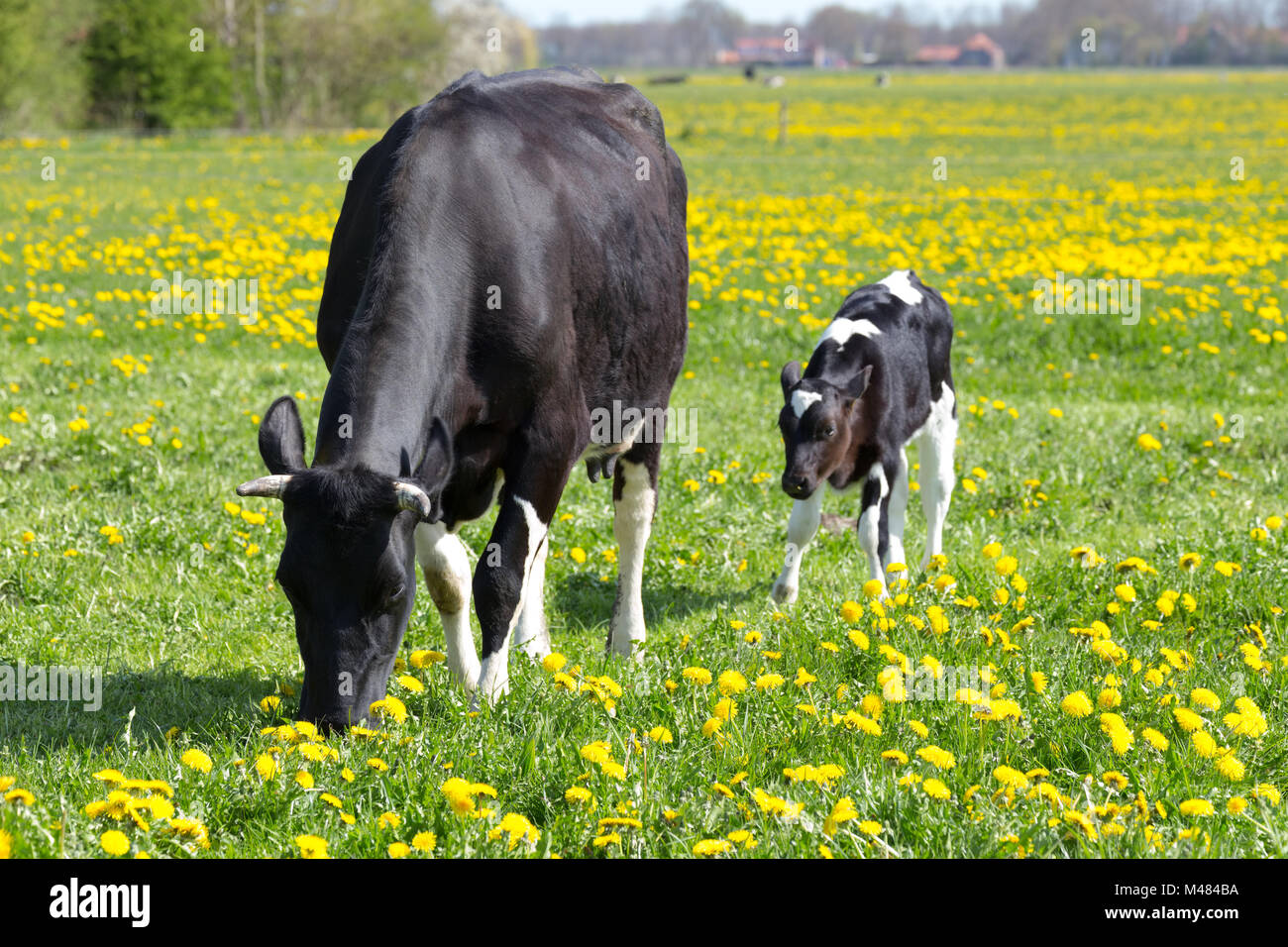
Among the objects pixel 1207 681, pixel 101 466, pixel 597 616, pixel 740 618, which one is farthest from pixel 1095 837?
pixel 101 466

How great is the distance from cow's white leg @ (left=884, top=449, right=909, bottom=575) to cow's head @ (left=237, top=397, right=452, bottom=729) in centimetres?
311

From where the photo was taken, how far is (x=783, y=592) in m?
6.07

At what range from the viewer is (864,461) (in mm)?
6418

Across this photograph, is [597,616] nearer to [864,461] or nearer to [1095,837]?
[864,461]

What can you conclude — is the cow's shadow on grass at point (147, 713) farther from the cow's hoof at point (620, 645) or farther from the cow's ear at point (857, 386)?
the cow's ear at point (857, 386)

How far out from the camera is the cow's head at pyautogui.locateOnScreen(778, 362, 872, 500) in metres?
5.92

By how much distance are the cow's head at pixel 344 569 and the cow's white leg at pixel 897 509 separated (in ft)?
10.2

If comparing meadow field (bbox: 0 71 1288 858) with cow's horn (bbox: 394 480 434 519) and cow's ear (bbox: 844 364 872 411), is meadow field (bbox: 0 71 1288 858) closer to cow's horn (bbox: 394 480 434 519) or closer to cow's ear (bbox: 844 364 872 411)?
cow's horn (bbox: 394 480 434 519)

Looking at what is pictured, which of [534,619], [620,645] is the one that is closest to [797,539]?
[620,645]

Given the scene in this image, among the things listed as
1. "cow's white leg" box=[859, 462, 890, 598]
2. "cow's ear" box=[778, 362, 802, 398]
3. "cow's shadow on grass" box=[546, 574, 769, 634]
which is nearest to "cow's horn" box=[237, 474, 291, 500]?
"cow's shadow on grass" box=[546, 574, 769, 634]

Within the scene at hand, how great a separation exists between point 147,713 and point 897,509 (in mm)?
3551

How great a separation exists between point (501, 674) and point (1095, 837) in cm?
205

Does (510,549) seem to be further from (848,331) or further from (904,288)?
(904,288)
